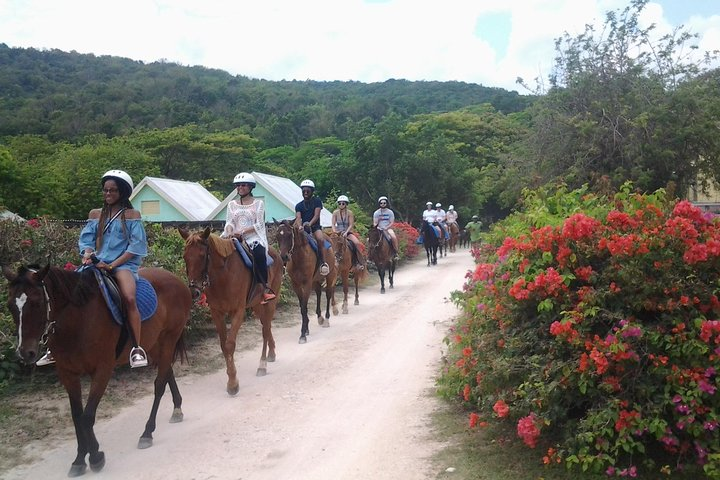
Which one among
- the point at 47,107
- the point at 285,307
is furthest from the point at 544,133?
the point at 47,107

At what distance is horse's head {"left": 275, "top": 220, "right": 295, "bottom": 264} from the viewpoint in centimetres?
1016

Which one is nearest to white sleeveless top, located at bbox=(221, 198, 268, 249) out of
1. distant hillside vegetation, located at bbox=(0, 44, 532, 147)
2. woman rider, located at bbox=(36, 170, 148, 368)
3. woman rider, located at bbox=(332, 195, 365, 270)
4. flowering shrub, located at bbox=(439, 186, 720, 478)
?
woman rider, located at bbox=(36, 170, 148, 368)

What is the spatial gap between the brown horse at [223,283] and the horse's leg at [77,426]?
6.67 feet

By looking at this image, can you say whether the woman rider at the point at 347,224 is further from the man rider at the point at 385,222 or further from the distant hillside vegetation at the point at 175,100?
the distant hillside vegetation at the point at 175,100

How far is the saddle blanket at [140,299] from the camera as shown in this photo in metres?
5.29

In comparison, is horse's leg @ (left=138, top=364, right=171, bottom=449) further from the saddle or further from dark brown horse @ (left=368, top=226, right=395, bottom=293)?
dark brown horse @ (left=368, top=226, right=395, bottom=293)

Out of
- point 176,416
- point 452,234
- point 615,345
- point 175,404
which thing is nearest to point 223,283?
point 175,404

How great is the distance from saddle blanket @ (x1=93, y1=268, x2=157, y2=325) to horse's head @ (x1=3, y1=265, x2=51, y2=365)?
657 millimetres

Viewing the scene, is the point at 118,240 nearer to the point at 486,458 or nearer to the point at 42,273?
the point at 42,273

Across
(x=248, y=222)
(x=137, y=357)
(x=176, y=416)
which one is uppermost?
(x=248, y=222)

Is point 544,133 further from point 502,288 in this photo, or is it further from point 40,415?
point 40,415

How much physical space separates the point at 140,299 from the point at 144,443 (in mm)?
1428

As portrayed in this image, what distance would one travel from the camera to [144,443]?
563 centimetres

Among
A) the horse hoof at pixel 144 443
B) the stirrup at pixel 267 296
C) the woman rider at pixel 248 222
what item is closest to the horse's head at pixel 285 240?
the stirrup at pixel 267 296
